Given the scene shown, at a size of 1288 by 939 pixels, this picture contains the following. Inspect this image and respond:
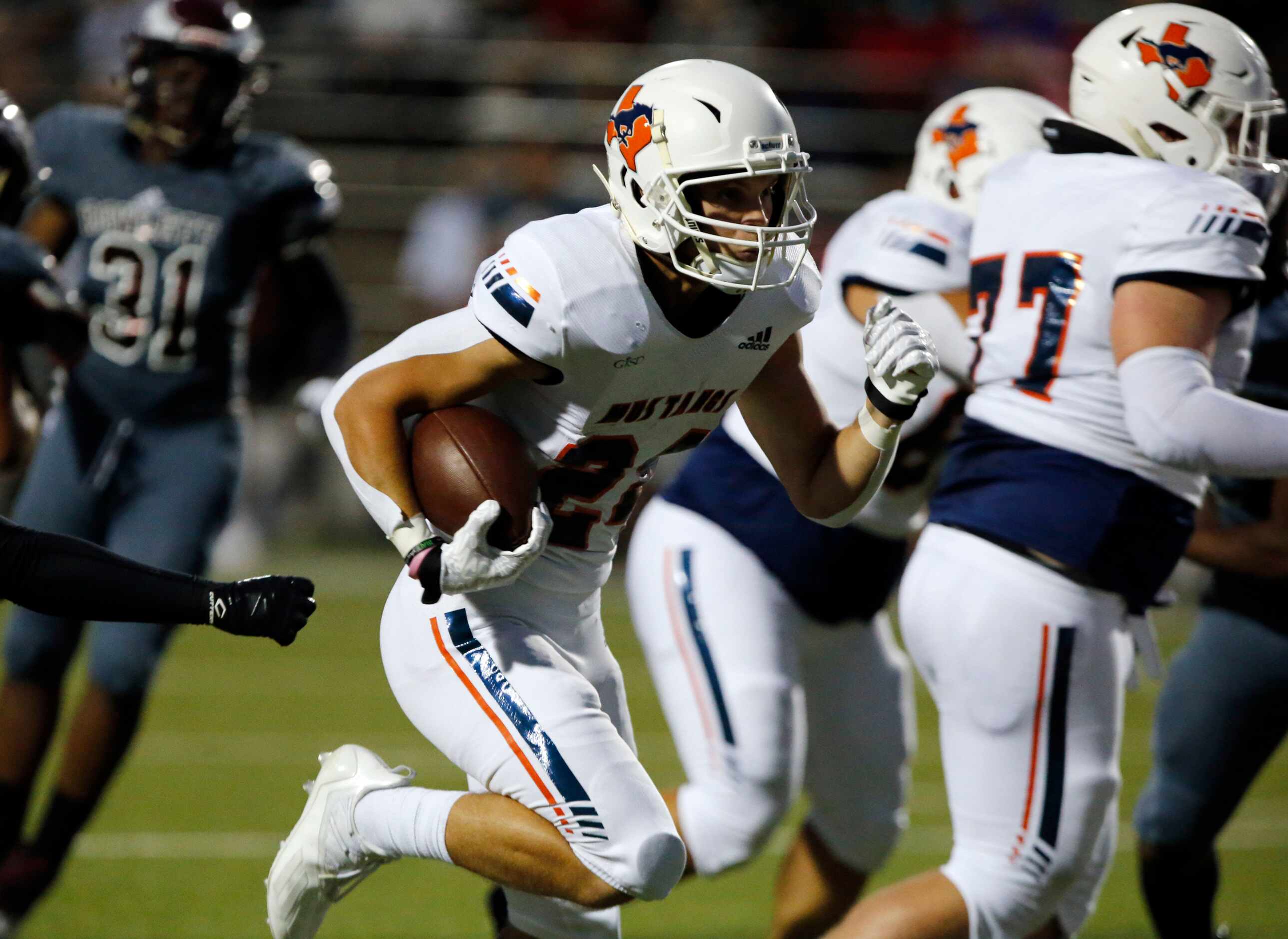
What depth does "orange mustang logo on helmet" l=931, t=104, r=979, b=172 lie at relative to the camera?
11.8 feet

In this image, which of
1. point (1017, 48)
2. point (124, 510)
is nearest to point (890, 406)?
point (124, 510)

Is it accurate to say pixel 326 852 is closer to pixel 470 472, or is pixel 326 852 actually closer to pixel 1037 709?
pixel 470 472

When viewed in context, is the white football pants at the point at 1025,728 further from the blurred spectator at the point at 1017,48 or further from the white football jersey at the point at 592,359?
the blurred spectator at the point at 1017,48

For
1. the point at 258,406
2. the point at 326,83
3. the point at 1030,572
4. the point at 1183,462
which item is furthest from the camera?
the point at 326,83

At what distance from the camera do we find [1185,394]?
257 centimetres

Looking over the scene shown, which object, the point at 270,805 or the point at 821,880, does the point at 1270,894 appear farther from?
the point at 270,805

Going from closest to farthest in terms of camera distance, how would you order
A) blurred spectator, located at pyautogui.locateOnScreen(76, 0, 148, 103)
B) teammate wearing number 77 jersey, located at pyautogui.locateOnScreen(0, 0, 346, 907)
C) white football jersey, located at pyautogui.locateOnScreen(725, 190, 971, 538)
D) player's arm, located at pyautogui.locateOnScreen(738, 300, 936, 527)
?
player's arm, located at pyautogui.locateOnScreen(738, 300, 936, 527)
white football jersey, located at pyautogui.locateOnScreen(725, 190, 971, 538)
teammate wearing number 77 jersey, located at pyautogui.locateOnScreen(0, 0, 346, 907)
blurred spectator, located at pyautogui.locateOnScreen(76, 0, 148, 103)

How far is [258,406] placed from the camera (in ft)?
31.5

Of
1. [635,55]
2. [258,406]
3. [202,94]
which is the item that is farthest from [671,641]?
[635,55]

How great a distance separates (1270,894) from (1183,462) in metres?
2.18

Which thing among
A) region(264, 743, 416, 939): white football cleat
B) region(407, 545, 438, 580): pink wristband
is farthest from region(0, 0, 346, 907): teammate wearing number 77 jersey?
region(407, 545, 438, 580): pink wristband

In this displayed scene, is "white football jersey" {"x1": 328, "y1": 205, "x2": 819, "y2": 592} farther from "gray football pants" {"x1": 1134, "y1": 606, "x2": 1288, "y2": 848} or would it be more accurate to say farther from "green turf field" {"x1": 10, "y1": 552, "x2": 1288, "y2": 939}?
"gray football pants" {"x1": 1134, "y1": 606, "x2": 1288, "y2": 848}

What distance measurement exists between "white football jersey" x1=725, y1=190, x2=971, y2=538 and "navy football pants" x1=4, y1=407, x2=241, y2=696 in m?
1.29

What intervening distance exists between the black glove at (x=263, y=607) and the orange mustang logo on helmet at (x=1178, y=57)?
5.34 ft
